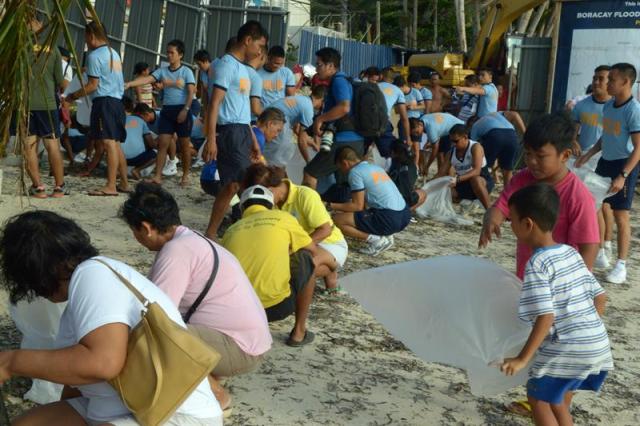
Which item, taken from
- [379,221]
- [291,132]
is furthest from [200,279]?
[291,132]

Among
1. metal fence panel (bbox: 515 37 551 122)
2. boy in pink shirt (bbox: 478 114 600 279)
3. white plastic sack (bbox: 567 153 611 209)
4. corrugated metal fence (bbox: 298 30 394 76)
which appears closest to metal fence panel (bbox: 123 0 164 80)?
metal fence panel (bbox: 515 37 551 122)

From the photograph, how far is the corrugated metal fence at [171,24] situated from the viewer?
13188mm

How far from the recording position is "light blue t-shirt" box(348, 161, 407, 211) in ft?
22.4

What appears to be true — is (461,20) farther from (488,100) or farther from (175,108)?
(175,108)

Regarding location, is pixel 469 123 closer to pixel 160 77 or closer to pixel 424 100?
pixel 424 100

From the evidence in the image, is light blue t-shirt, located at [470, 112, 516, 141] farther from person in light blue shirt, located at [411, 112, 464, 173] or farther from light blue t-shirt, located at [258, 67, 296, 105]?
light blue t-shirt, located at [258, 67, 296, 105]

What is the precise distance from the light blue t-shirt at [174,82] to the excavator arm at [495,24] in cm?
891

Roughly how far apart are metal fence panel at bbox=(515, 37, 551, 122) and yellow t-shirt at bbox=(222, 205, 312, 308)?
949 centimetres

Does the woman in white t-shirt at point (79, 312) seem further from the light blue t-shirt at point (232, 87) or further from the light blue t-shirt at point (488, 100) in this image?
the light blue t-shirt at point (488, 100)

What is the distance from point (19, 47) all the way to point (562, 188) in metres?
2.38

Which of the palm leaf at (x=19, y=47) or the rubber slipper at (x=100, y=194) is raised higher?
the palm leaf at (x=19, y=47)

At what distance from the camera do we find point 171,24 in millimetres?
13680

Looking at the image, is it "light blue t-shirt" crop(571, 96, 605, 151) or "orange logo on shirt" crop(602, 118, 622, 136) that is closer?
"orange logo on shirt" crop(602, 118, 622, 136)

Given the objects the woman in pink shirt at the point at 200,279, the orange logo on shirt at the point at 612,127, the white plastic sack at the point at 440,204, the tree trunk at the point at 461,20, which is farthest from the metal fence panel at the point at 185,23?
the tree trunk at the point at 461,20
